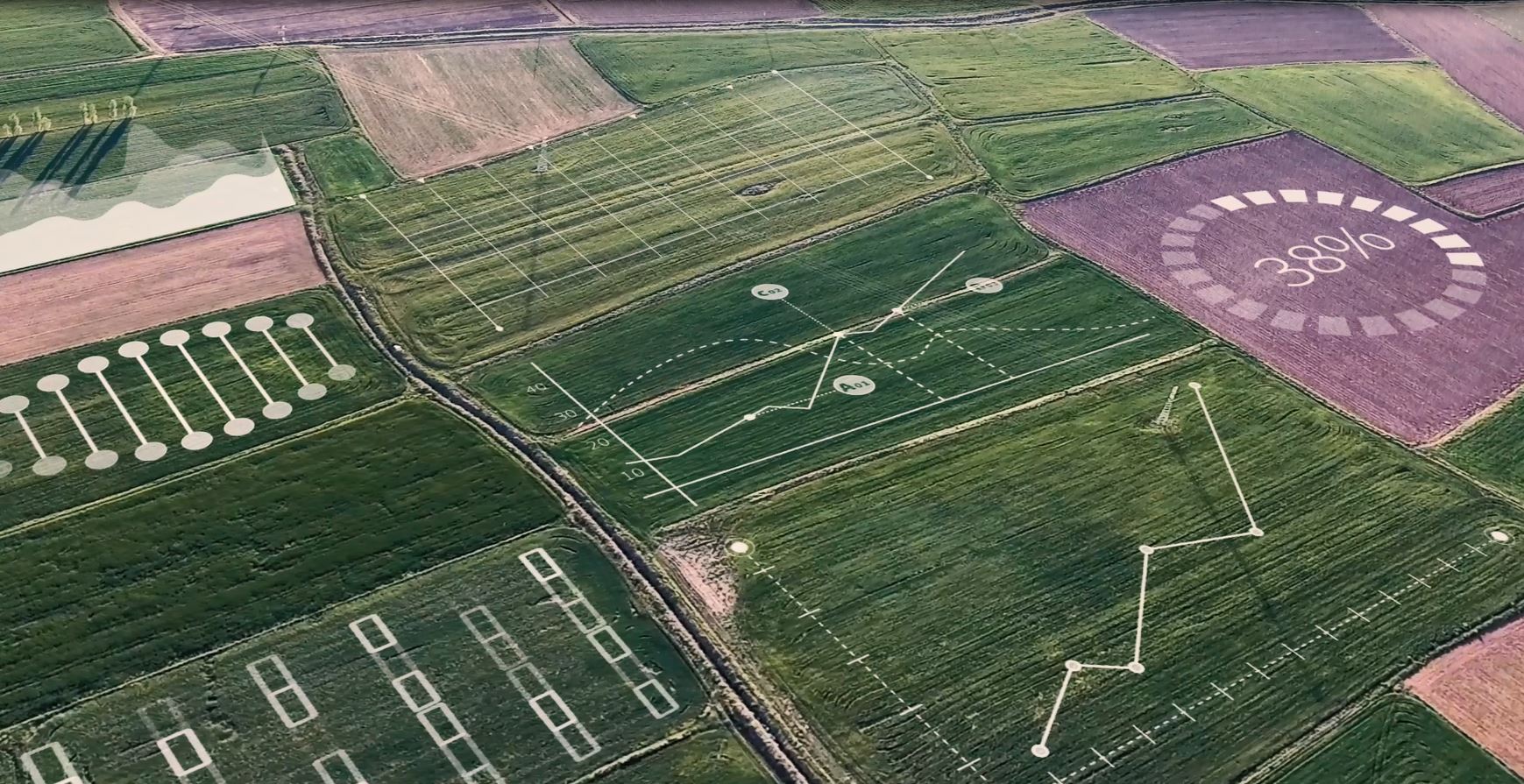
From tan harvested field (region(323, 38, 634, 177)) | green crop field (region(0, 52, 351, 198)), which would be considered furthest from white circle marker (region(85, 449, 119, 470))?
tan harvested field (region(323, 38, 634, 177))

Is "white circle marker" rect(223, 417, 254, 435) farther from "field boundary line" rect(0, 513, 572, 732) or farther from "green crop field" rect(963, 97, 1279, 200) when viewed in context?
"green crop field" rect(963, 97, 1279, 200)

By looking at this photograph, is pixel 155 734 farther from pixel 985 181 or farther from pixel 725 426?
pixel 985 181

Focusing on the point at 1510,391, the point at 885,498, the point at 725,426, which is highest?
the point at 725,426

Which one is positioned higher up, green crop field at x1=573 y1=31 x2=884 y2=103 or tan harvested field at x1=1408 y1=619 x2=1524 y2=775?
green crop field at x1=573 y1=31 x2=884 y2=103

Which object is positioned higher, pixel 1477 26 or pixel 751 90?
pixel 751 90

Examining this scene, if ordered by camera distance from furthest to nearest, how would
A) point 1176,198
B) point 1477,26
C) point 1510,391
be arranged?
point 1477,26 → point 1176,198 → point 1510,391

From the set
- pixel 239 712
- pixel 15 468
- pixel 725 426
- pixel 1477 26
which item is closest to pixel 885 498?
pixel 725 426

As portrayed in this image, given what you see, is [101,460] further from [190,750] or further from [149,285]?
[190,750]
